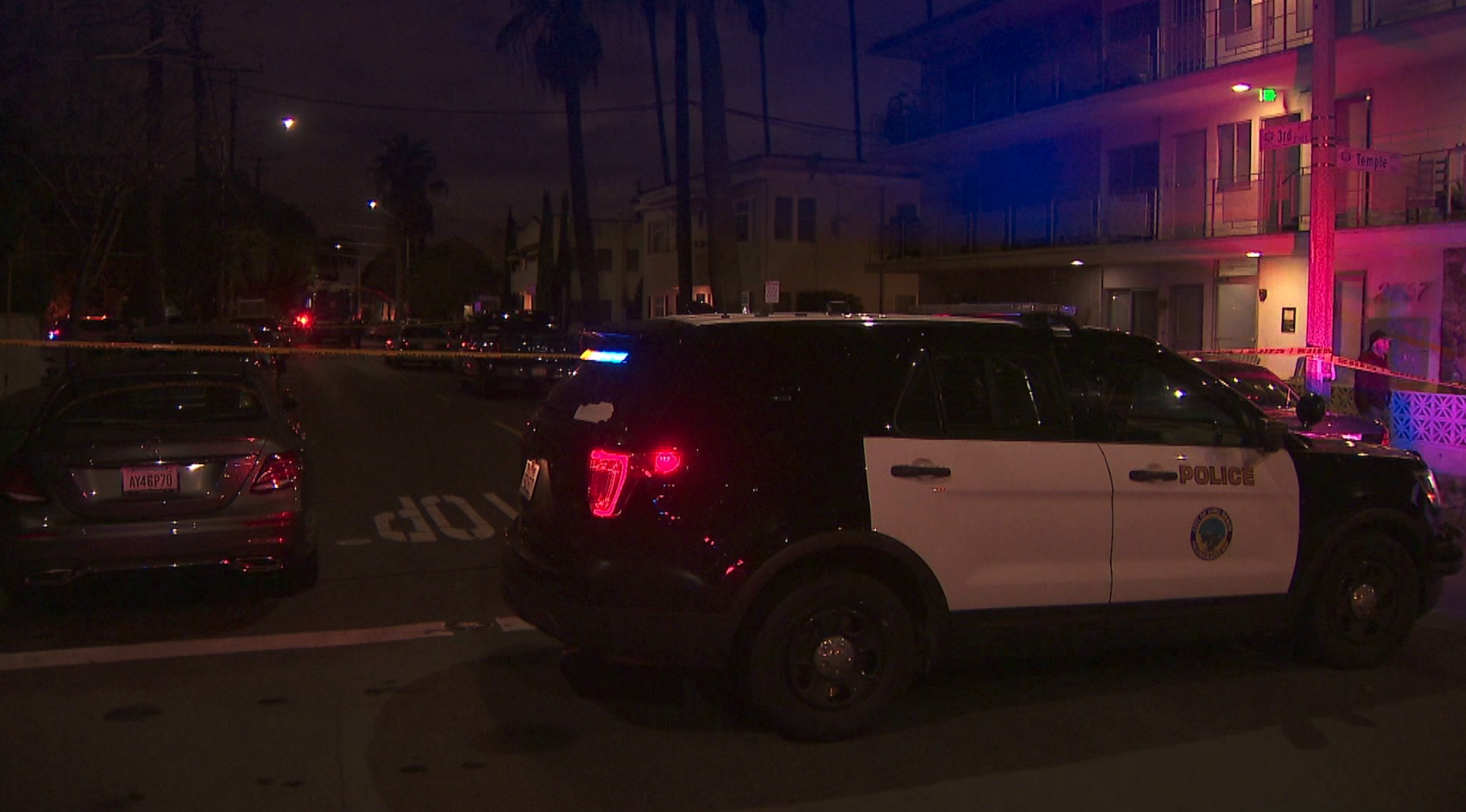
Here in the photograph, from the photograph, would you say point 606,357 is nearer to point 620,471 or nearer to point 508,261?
point 620,471

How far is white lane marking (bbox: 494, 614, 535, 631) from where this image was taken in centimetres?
753

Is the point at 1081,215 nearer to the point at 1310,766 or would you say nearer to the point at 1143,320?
the point at 1143,320

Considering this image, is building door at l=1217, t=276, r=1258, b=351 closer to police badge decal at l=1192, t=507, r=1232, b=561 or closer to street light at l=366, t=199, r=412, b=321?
police badge decal at l=1192, t=507, r=1232, b=561

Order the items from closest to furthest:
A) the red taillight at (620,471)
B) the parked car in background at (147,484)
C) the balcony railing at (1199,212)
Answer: the red taillight at (620,471) → the parked car in background at (147,484) → the balcony railing at (1199,212)

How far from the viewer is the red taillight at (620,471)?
527 cm

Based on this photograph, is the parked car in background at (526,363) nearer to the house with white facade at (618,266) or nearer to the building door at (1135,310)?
the building door at (1135,310)

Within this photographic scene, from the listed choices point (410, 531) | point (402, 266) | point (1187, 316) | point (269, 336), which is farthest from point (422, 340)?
point (402, 266)

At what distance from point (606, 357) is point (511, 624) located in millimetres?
2421

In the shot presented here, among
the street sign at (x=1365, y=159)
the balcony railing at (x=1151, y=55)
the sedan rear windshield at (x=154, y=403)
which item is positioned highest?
the balcony railing at (x=1151, y=55)

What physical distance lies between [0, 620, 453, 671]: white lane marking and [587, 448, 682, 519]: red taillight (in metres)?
2.53

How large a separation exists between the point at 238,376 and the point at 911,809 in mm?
5486

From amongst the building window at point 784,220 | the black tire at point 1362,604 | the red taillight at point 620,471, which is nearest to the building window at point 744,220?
the building window at point 784,220

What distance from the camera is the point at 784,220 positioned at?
131ft

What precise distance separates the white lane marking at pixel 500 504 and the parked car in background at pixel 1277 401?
6.73 metres
